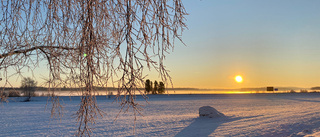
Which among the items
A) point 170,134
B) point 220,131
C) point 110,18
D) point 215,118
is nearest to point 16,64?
point 110,18

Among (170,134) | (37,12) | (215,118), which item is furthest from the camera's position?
(215,118)

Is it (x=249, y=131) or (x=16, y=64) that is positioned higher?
(x=16, y=64)

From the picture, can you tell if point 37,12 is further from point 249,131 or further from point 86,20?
point 249,131

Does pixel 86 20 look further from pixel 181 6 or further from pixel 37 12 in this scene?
pixel 37 12

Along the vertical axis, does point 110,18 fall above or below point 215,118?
above

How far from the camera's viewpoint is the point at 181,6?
7.33ft

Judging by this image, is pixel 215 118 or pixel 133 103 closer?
pixel 133 103

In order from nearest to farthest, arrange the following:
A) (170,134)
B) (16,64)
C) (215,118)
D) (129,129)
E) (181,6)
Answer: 1. (181,6)
2. (16,64)
3. (170,134)
4. (129,129)
5. (215,118)

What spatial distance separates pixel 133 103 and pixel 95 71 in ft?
1.20

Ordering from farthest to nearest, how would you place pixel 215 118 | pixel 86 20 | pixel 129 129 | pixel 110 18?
pixel 215 118 < pixel 129 129 < pixel 110 18 < pixel 86 20

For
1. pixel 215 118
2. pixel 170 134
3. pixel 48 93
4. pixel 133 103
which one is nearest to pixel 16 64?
pixel 48 93

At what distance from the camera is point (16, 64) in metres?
3.11

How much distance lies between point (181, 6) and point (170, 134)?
7.91 m

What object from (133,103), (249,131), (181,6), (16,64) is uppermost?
(181,6)
